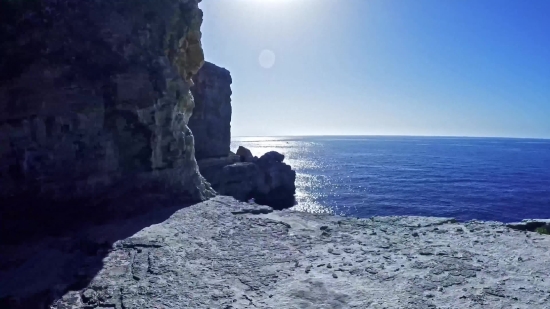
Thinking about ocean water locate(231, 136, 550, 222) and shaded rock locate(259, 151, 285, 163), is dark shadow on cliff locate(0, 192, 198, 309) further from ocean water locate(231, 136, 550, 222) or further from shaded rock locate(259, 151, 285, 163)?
shaded rock locate(259, 151, 285, 163)

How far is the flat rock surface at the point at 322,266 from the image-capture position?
26.9 feet

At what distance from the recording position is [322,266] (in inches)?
395

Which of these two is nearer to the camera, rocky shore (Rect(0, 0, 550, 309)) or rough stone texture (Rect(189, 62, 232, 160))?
rocky shore (Rect(0, 0, 550, 309))

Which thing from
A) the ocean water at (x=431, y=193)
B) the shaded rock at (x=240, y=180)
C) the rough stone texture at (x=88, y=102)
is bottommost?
the ocean water at (x=431, y=193)

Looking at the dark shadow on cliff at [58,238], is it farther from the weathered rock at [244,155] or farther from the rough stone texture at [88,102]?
the weathered rock at [244,155]

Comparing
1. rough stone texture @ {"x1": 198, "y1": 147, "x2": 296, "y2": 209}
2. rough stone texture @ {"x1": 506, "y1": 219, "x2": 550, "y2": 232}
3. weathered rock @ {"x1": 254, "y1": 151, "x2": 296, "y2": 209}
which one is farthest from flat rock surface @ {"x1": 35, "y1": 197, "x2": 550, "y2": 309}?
A: weathered rock @ {"x1": 254, "y1": 151, "x2": 296, "y2": 209}

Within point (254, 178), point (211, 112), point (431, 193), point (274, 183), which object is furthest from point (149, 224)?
point (431, 193)

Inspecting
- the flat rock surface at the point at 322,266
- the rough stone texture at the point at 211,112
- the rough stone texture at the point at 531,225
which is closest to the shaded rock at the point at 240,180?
the rough stone texture at the point at 211,112

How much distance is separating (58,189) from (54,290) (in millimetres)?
5890

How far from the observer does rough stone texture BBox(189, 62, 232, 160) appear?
53156mm

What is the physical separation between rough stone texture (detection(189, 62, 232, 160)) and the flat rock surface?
41.3 m

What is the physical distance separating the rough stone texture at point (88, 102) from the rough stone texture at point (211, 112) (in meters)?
35.6

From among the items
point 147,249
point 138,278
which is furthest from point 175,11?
point 138,278

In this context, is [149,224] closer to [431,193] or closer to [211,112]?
[211,112]
